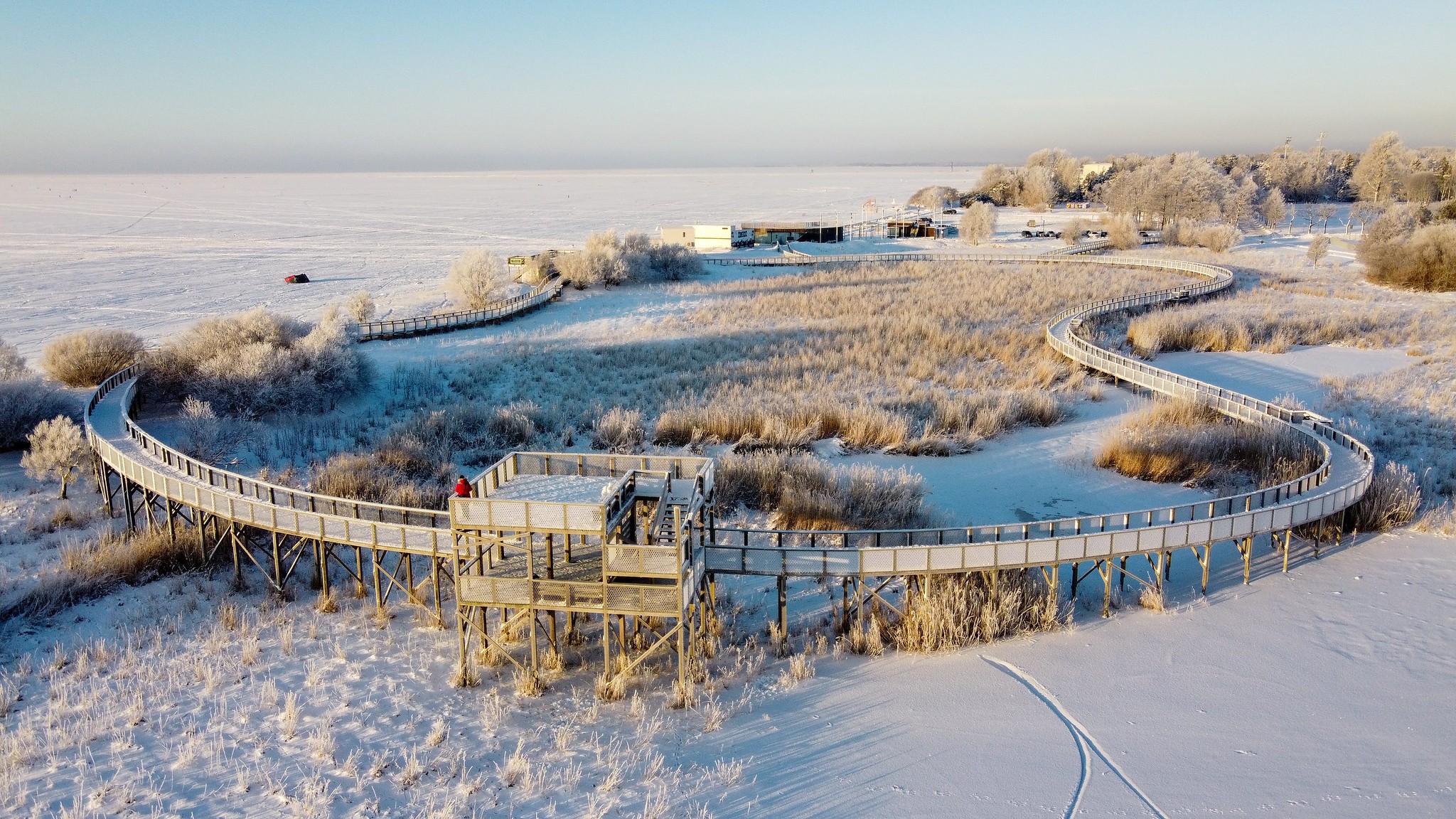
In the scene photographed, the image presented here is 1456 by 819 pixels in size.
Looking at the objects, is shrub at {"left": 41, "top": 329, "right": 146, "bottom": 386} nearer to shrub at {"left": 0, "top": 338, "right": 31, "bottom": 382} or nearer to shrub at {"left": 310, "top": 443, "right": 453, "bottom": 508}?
shrub at {"left": 0, "top": 338, "right": 31, "bottom": 382}

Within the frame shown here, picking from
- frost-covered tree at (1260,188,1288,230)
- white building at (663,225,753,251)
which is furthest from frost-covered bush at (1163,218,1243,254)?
white building at (663,225,753,251)

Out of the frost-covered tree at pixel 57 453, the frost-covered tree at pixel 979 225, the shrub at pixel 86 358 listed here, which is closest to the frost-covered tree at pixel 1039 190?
the frost-covered tree at pixel 979 225

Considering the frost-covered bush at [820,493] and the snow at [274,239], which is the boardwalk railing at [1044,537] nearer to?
the frost-covered bush at [820,493]

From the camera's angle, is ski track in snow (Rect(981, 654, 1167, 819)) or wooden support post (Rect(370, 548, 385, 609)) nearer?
ski track in snow (Rect(981, 654, 1167, 819))

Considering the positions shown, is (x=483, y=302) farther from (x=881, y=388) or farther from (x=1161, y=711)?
(x=1161, y=711)

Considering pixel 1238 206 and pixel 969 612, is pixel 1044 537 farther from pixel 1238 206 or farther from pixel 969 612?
pixel 1238 206

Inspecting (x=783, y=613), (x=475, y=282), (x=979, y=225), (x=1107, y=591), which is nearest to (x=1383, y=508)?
(x=1107, y=591)
